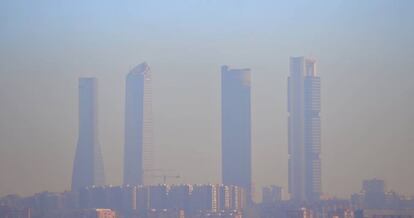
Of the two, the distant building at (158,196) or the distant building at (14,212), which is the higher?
the distant building at (158,196)

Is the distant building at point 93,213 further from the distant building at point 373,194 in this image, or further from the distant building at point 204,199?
the distant building at point 373,194

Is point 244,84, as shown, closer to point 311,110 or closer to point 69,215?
point 311,110

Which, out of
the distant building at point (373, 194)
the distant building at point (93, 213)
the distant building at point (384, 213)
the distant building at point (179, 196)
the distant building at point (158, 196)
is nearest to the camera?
the distant building at point (384, 213)

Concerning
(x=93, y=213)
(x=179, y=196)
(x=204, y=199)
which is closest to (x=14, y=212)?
(x=93, y=213)

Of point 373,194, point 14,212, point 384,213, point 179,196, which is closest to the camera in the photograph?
point 384,213

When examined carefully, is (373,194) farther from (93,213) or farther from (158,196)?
(93,213)

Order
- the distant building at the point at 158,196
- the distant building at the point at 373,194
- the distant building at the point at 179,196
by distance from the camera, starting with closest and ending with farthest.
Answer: the distant building at the point at 373,194 → the distant building at the point at 158,196 → the distant building at the point at 179,196

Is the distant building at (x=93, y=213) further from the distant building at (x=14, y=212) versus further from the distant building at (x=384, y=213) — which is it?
the distant building at (x=384, y=213)

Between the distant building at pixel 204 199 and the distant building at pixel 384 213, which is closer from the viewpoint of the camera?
the distant building at pixel 384 213

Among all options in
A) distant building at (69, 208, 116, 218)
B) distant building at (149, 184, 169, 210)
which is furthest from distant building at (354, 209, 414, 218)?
distant building at (69, 208, 116, 218)

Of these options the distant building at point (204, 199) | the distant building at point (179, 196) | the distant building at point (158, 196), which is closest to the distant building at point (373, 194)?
the distant building at point (204, 199)

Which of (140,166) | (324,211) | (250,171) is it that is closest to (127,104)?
(140,166)
